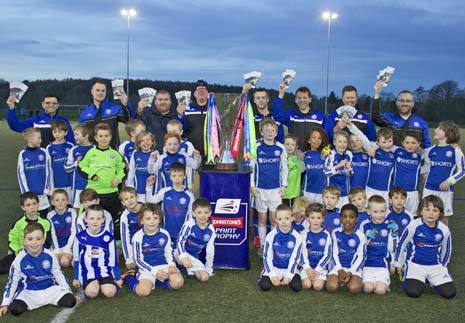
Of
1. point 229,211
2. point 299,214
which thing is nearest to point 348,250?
point 299,214

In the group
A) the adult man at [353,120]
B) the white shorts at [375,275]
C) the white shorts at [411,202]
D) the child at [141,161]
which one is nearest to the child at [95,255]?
the child at [141,161]

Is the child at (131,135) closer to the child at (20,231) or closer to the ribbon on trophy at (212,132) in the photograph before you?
the ribbon on trophy at (212,132)

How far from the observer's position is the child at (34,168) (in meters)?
5.79

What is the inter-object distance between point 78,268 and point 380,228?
2.98m

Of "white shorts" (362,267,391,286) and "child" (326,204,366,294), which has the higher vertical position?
"child" (326,204,366,294)

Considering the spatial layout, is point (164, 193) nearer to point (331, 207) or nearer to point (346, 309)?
point (331, 207)

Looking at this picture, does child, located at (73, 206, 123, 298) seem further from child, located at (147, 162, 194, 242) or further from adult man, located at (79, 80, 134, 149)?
adult man, located at (79, 80, 134, 149)

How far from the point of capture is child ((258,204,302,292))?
477 cm

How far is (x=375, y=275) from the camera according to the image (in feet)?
15.7

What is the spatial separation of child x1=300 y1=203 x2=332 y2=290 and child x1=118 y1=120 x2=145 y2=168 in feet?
7.91

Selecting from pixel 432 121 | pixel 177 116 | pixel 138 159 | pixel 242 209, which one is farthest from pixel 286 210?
pixel 432 121

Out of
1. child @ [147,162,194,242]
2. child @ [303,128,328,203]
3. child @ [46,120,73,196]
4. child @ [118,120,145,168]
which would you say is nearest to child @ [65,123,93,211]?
child @ [46,120,73,196]

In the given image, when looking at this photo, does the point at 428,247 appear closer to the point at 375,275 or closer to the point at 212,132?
the point at 375,275

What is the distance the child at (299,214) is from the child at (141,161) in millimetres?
1849
